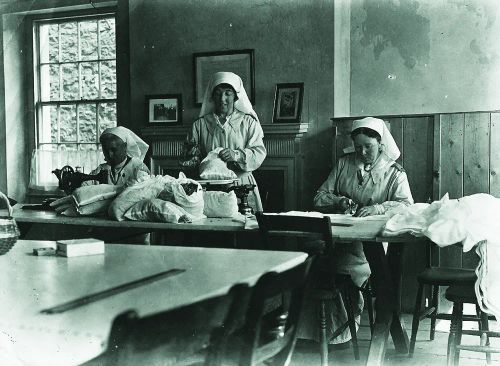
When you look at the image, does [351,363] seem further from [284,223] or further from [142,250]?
[142,250]

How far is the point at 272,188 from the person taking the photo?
6.29 m

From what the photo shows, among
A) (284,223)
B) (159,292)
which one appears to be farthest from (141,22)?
(159,292)

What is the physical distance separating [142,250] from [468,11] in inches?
168

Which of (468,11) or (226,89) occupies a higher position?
(468,11)

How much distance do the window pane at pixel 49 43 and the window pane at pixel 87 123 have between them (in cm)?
70

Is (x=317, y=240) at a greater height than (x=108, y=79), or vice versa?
(x=108, y=79)

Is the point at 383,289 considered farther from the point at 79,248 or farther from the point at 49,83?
the point at 49,83

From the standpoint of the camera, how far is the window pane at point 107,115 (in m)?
7.60

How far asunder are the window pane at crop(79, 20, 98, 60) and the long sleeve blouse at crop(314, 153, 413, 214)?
396 centimetres

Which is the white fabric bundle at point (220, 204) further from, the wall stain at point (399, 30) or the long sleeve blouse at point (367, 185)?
the wall stain at point (399, 30)

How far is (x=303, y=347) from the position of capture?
400cm

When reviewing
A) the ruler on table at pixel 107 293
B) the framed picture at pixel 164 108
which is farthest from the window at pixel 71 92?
the ruler on table at pixel 107 293

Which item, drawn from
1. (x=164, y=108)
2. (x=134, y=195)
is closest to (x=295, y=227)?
(x=134, y=195)

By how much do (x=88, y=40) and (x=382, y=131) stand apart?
4372 millimetres
